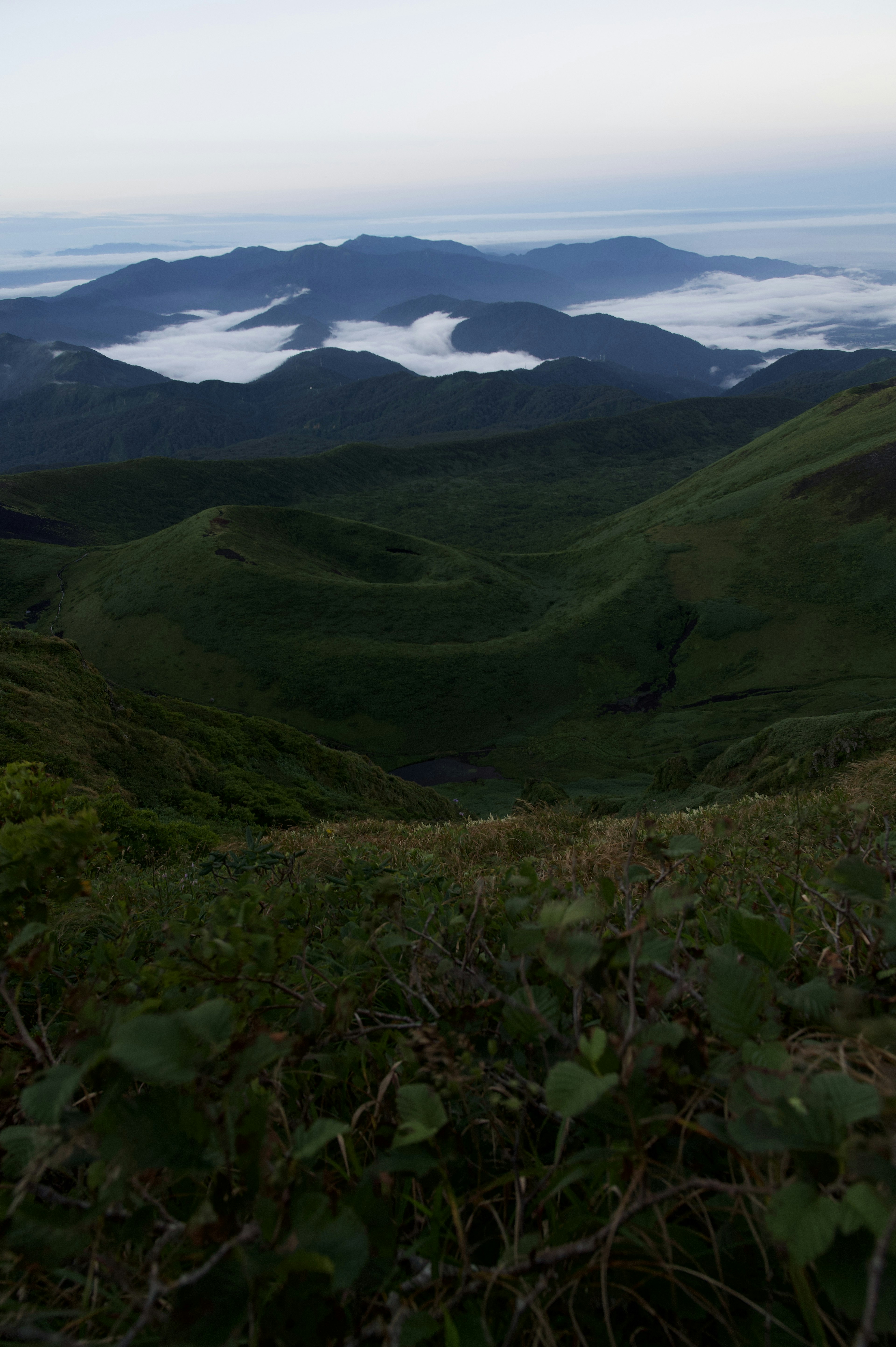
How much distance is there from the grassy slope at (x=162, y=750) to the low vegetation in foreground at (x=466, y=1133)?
1918 cm

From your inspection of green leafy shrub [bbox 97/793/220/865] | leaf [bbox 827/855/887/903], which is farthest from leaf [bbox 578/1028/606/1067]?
green leafy shrub [bbox 97/793/220/865]

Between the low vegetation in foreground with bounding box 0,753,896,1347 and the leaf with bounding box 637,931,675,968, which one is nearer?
the low vegetation in foreground with bounding box 0,753,896,1347

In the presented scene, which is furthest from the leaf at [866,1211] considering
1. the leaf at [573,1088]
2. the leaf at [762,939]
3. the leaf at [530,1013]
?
the leaf at [762,939]

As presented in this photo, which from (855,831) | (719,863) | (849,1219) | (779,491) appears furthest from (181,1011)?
(779,491)

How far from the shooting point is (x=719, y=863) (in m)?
4.76

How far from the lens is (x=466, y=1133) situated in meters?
2.20

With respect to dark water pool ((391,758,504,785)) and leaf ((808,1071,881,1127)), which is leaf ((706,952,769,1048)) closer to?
leaf ((808,1071,881,1127))

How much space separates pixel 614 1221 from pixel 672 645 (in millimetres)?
99752

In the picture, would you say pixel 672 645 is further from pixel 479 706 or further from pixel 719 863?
pixel 719 863

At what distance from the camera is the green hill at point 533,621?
273ft

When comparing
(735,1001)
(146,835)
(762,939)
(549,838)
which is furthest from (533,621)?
(735,1001)

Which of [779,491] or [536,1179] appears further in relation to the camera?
[779,491]

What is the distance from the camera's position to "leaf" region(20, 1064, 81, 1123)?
4.50 ft

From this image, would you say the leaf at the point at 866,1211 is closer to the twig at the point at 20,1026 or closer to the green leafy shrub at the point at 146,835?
the twig at the point at 20,1026
